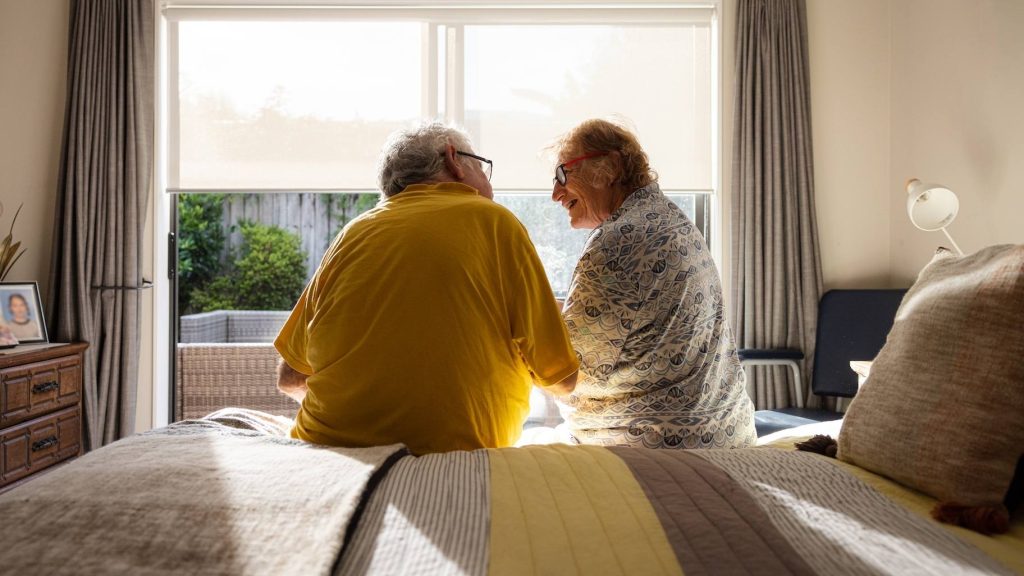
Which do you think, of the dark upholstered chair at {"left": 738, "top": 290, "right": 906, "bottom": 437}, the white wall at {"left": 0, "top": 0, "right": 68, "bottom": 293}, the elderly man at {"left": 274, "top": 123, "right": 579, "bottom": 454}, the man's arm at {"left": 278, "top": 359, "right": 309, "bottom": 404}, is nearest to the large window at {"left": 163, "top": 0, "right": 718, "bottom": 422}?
the white wall at {"left": 0, "top": 0, "right": 68, "bottom": 293}

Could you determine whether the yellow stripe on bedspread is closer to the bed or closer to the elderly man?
the bed

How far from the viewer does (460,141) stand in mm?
1710

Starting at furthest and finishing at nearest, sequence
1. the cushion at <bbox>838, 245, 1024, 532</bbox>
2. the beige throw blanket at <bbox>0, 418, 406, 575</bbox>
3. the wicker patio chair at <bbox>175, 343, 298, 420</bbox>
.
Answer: the wicker patio chair at <bbox>175, 343, 298, 420</bbox>, the cushion at <bbox>838, 245, 1024, 532</bbox>, the beige throw blanket at <bbox>0, 418, 406, 575</bbox>

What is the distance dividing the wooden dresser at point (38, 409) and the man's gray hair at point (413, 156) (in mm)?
1924

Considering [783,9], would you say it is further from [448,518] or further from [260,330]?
[260,330]

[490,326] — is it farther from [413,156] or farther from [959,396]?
[959,396]

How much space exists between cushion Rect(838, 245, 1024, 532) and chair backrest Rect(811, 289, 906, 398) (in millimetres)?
1986

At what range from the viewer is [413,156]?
1.64 m

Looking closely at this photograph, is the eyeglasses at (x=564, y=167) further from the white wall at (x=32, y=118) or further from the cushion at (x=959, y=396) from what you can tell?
the white wall at (x=32, y=118)

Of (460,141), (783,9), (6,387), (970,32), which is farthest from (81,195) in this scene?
(970,32)

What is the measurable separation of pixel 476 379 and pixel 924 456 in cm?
73

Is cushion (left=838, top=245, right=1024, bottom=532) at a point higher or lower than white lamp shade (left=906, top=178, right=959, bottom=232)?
lower

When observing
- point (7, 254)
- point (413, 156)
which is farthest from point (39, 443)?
point (413, 156)

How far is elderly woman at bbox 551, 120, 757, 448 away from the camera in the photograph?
1534mm
